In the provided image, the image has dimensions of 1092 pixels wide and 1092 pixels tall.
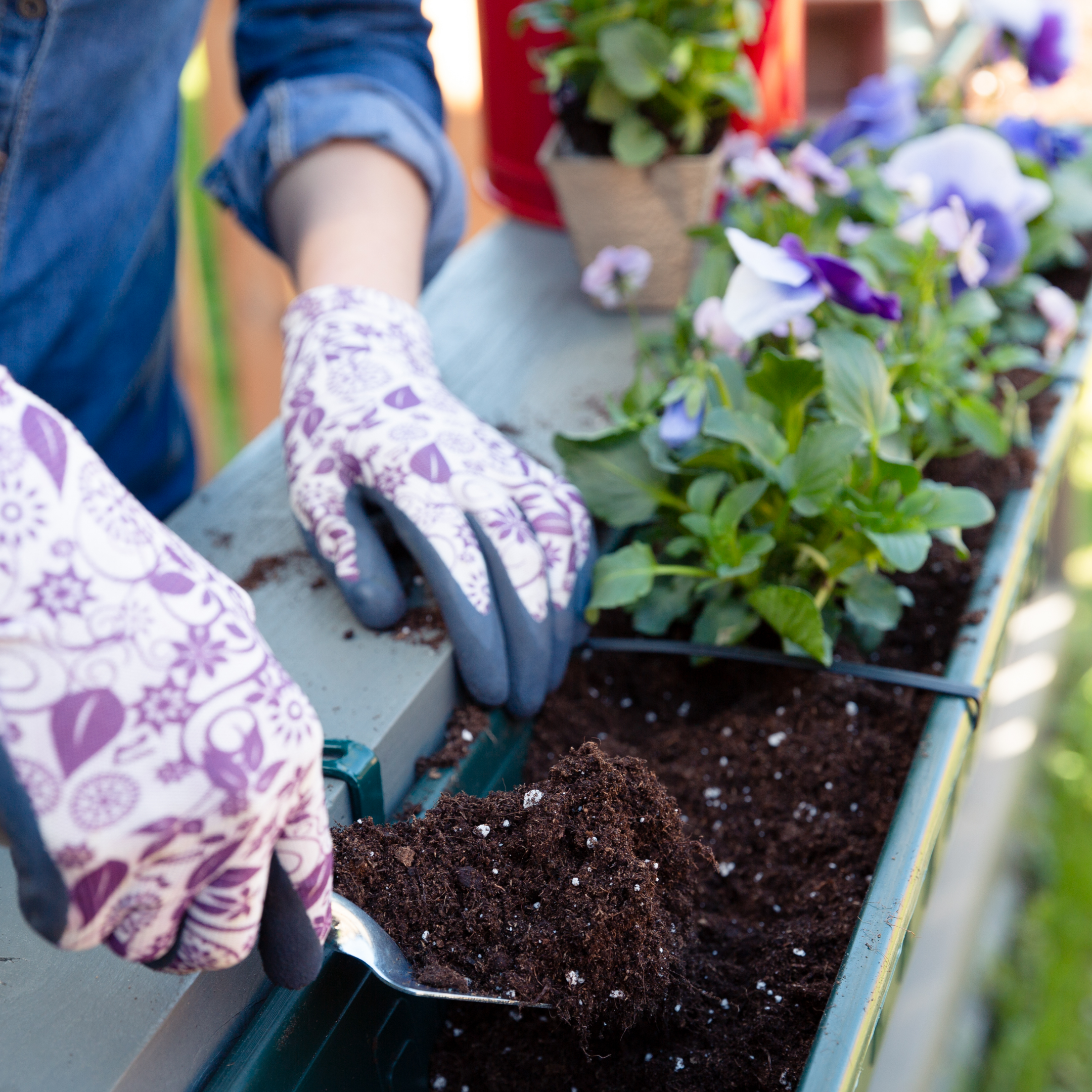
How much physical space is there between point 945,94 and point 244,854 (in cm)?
150

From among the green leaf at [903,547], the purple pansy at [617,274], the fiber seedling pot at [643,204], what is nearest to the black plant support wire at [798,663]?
the green leaf at [903,547]

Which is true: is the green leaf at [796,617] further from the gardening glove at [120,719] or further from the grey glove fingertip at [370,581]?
the gardening glove at [120,719]

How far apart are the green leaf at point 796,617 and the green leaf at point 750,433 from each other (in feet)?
0.32

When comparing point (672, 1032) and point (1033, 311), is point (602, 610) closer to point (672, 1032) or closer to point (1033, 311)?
point (672, 1032)

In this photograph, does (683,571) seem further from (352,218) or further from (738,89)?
(738,89)

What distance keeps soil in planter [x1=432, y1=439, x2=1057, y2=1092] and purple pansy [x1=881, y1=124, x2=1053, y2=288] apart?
0.27 meters

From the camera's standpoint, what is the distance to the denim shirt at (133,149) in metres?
0.89

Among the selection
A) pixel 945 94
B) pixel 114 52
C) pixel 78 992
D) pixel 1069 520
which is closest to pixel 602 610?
pixel 78 992

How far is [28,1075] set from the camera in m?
0.49

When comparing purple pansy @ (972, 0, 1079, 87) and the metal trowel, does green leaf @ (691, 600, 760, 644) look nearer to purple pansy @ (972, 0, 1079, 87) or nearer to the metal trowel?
the metal trowel

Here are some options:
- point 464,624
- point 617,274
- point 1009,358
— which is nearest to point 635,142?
point 617,274

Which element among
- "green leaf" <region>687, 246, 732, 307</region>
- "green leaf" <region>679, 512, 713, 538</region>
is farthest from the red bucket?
"green leaf" <region>679, 512, 713, 538</region>

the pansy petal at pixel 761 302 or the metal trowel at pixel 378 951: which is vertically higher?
the pansy petal at pixel 761 302

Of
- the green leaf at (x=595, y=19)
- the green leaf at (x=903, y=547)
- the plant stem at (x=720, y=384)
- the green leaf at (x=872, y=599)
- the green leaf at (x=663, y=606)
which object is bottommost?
the green leaf at (x=663, y=606)
